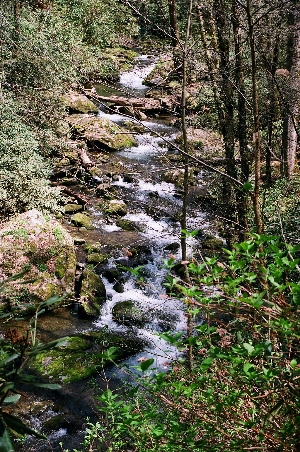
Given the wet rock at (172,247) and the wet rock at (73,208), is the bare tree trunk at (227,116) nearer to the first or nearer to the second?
the wet rock at (172,247)

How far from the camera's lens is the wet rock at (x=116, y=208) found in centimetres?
1095

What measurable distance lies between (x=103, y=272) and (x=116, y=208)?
8.79 feet

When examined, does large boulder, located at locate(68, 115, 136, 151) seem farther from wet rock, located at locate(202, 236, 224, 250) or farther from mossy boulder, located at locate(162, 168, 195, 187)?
wet rock, located at locate(202, 236, 224, 250)

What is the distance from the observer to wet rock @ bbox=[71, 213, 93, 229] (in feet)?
33.9

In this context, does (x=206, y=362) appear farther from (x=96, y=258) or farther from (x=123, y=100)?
(x=96, y=258)

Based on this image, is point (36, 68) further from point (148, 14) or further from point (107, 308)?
point (148, 14)

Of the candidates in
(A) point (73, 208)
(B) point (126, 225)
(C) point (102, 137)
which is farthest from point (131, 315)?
(C) point (102, 137)

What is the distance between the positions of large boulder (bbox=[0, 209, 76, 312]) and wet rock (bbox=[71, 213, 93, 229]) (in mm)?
1794

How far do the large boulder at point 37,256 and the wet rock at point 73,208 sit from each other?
7.60 ft

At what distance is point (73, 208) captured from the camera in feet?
36.0

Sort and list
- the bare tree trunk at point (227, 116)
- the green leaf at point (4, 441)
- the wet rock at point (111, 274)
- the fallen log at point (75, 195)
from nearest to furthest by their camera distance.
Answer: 1. the green leaf at point (4, 441)
2. the bare tree trunk at point (227, 116)
3. the wet rock at point (111, 274)
4. the fallen log at point (75, 195)

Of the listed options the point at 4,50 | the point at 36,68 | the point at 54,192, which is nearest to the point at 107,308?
the point at 54,192

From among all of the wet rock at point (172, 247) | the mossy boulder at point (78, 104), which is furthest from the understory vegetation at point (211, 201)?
the mossy boulder at point (78, 104)

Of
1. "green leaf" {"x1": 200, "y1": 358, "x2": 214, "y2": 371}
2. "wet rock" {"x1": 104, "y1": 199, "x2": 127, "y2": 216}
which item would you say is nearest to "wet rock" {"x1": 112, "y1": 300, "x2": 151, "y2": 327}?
"wet rock" {"x1": 104, "y1": 199, "x2": 127, "y2": 216}
